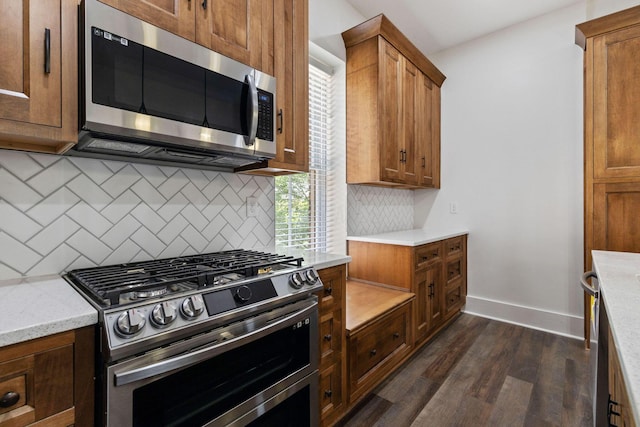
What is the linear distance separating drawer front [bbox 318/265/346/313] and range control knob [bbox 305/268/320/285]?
12 cm

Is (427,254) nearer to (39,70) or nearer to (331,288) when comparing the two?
(331,288)

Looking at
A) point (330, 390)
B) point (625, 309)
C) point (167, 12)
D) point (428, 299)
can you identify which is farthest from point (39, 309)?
point (428, 299)

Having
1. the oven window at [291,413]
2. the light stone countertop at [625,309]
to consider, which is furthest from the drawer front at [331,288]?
the light stone countertop at [625,309]

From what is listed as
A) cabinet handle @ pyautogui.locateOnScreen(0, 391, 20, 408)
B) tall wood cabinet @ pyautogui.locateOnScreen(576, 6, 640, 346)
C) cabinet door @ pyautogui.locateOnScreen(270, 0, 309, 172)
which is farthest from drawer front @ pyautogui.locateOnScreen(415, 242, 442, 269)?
cabinet handle @ pyautogui.locateOnScreen(0, 391, 20, 408)

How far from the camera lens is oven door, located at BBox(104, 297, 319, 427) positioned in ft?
2.83

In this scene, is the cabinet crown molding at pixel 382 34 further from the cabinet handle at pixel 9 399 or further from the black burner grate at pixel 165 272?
the cabinet handle at pixel 9 399

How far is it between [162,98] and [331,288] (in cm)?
114

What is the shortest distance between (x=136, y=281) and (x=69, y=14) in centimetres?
88

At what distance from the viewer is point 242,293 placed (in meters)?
1.11

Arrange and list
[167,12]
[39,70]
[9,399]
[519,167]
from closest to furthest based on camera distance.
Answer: [9,399], [39,70], [167,12], [519,167]

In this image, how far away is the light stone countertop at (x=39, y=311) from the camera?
721mm

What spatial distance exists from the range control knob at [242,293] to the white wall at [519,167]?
2.99 meters

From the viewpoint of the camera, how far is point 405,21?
9.92 feet

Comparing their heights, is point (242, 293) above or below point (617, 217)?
below
